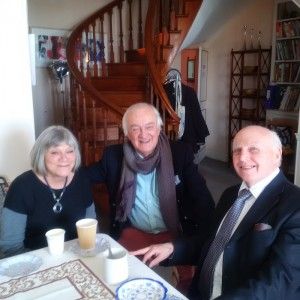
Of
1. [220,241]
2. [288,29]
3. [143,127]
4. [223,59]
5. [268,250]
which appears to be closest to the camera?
[268,250]

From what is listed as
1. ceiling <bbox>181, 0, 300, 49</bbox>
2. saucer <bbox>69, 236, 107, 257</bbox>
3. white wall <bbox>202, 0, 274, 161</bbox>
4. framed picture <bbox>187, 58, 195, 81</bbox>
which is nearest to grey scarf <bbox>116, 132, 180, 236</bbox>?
saucer <bbox>69, 236, 107, 257</bbox>

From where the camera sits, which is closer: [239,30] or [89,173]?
[89,173]

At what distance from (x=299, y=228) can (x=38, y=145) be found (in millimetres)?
1179

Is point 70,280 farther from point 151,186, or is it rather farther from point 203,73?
point 203,73

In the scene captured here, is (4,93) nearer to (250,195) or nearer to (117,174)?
(117,174)

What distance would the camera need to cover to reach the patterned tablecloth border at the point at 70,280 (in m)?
1.08

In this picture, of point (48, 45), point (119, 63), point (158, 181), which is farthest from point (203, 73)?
point (158, 181)

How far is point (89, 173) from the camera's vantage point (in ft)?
6.76

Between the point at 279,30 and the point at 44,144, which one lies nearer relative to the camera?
the point at 44,144

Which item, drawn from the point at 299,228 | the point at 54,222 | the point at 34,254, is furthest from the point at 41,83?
the point at 299,228

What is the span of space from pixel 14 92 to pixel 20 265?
1173 mm

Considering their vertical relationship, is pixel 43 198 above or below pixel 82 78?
below

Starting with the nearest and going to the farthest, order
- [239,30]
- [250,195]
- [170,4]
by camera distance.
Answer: [250,195], [170,4], [239,30]

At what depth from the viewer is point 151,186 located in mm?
2025
